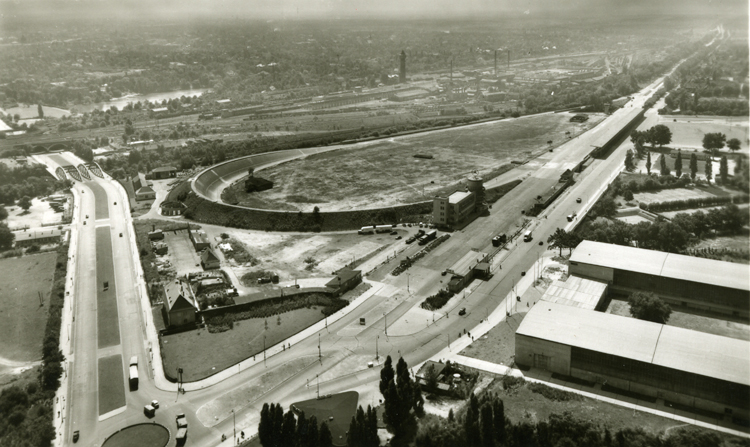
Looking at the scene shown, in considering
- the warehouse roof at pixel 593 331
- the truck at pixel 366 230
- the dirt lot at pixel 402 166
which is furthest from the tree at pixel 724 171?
the truck at pixel 366 230

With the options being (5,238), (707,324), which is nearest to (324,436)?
(707,324)

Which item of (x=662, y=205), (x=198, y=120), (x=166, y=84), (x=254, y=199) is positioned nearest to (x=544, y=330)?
(x=662, y=205)

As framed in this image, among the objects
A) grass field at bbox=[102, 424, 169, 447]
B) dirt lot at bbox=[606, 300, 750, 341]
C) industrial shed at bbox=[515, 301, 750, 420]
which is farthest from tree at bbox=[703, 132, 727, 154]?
grass field at bbox=[102, 424, 169, 447]

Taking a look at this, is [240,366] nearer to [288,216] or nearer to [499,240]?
[499,240]

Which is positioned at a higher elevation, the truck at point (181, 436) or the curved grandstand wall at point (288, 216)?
the curved grandstand wall at point (288, 216)

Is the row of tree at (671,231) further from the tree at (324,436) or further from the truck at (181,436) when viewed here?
the truck at (181,436)

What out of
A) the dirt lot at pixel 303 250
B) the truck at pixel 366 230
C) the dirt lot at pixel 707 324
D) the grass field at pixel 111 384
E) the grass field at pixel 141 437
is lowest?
the grass field at pixel 141 437
